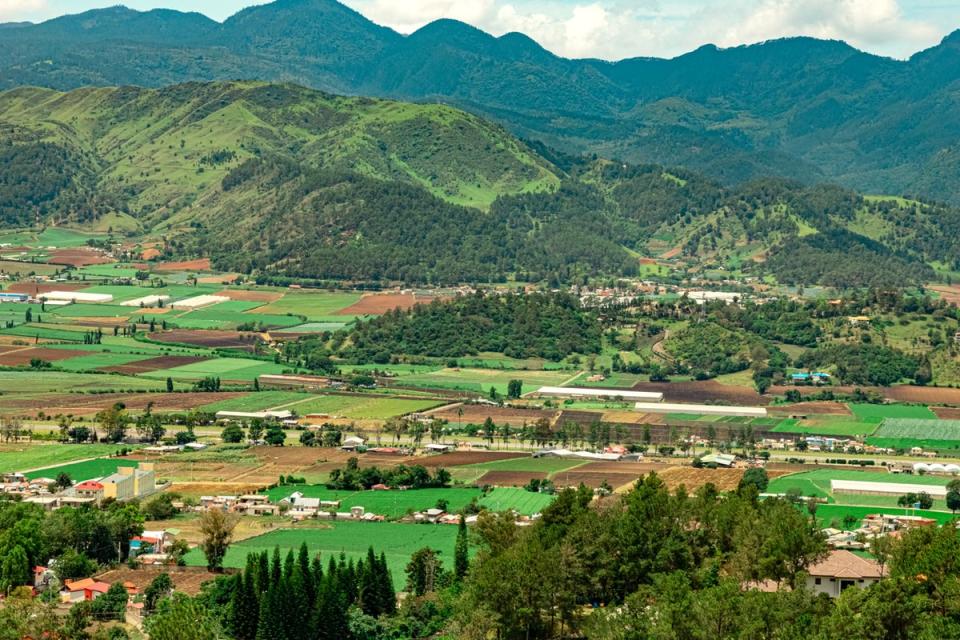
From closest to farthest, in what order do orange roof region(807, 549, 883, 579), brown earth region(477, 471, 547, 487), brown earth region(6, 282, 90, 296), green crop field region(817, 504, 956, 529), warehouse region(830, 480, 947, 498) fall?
1. orange roof region(807, 549, 883, 579)
2. green crop field region(817, 504, 956, 529)
3. warehouse region(830, 480, 947, 498)
4. brown earth region(477, 471, 547, 487)
5. brown earth region(6, 282, 90, 296)

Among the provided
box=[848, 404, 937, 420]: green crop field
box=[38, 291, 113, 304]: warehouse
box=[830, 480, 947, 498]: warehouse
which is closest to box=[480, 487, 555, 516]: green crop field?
box=[830, 480, 947, 498]: warehouse

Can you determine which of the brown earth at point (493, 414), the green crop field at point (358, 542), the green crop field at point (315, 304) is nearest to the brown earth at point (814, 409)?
the brown earth at point (493, 414)

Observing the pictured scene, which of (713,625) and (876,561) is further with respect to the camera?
(876,561)

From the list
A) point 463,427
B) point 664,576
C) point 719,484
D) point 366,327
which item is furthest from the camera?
point 366,327

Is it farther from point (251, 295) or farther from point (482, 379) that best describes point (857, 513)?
point (251, 295)

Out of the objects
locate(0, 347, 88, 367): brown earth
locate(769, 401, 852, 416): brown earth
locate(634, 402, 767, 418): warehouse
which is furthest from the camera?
locate(0, 347, 88, 367): brown earth

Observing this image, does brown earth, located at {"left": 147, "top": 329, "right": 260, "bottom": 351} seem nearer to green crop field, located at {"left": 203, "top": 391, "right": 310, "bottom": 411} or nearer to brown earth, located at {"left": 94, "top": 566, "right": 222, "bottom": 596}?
green crop field, located at {"left": 203, "top": 391, "right": 310, "bottom": 411}

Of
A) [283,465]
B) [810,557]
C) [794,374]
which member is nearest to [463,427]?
[283,465]

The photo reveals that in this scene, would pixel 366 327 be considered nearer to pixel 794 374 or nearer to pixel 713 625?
pixel 794 374
